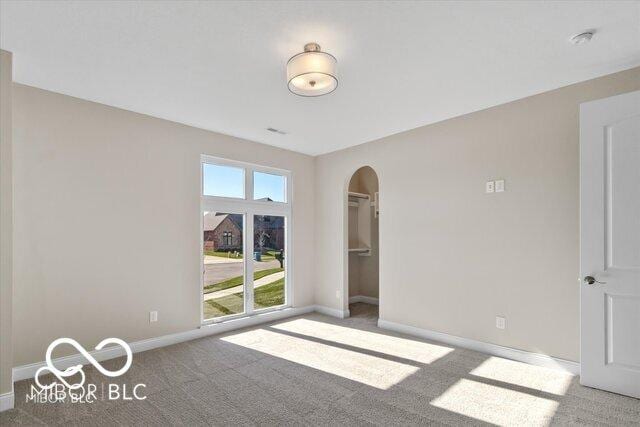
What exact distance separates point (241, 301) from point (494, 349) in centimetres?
315

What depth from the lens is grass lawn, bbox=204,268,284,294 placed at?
4.47 metres

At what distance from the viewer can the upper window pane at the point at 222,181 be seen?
4.51 m

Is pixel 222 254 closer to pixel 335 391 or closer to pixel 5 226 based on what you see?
pixel 5 226

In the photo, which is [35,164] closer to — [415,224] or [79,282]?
[79,282]

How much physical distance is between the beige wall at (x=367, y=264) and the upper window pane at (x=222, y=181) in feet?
8.20

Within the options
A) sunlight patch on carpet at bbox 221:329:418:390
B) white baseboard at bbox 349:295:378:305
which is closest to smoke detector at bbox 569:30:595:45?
sunlight patch on carpet at bbox 221:329:418:390

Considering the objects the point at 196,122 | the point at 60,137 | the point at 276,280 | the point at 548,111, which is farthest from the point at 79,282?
the point at 548,111

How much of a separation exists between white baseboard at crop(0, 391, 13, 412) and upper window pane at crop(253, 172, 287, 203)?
3196 millimetres

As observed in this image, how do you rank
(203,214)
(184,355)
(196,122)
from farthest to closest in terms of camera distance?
(203,214) → (196,122) → (184,355)

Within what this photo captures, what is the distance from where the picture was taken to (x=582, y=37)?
2367 millimetres

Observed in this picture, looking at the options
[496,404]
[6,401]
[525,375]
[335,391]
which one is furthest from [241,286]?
[525,375]

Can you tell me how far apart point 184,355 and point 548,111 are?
14.2ft

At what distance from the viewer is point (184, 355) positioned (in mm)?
3619

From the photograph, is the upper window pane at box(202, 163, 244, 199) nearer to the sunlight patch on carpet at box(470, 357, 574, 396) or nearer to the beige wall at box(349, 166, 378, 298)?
the beige wall at box(349, 166, 378, 298)
